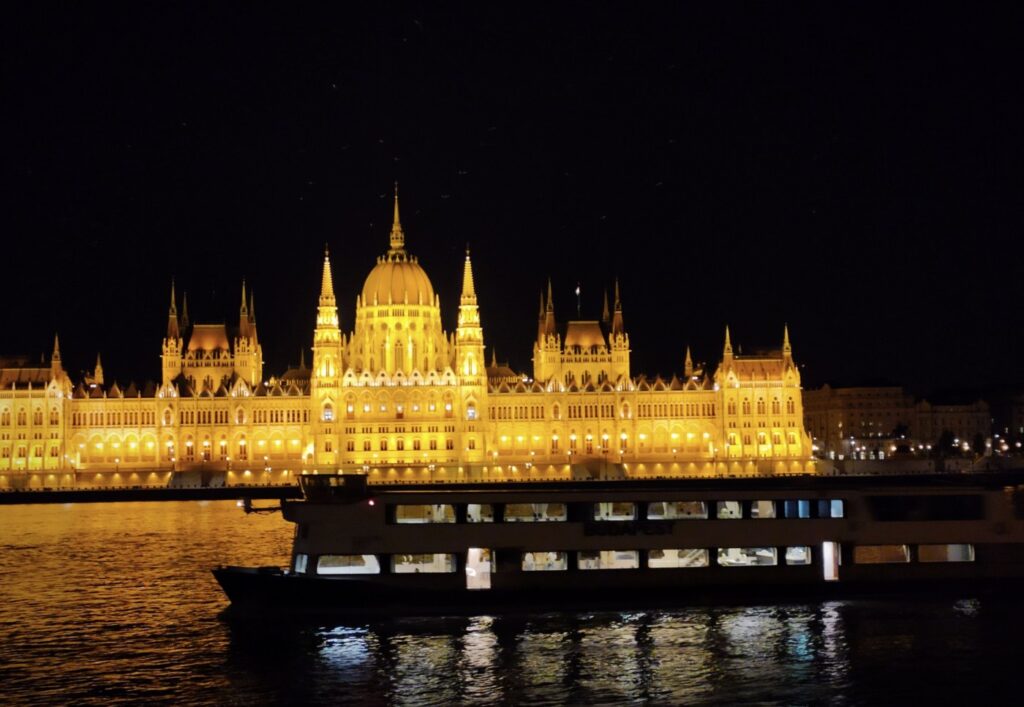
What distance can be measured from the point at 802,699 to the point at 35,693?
60.6ft

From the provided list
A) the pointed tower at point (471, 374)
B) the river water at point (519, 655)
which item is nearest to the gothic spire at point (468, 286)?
the pointed tower at point (471, 374)

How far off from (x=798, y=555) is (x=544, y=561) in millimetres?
8057

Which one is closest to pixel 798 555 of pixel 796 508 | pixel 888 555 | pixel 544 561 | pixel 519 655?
pixel 796 508

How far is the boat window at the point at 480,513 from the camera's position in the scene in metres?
45.5

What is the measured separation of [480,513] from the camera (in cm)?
4569

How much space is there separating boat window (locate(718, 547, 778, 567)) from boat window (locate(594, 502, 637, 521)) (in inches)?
120

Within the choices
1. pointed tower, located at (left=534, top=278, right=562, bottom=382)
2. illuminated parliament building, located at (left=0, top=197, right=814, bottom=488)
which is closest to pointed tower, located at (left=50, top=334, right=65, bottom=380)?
illuminated parliament building, located at (left=0, top=197, right=814, bottom=488)

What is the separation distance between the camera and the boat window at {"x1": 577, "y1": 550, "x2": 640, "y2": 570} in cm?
4609

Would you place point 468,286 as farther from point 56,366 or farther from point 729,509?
point 729,509

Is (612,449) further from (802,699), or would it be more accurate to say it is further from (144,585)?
(802,699)

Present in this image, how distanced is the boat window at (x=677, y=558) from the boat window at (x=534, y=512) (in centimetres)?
310

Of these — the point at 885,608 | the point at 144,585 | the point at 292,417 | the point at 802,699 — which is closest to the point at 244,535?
the point at 144,585

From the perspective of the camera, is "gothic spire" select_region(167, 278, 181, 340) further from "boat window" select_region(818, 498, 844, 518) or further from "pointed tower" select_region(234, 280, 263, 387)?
"boat window" select_region(818, 498, 844, 518)

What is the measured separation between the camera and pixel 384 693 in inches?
1415
